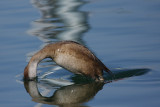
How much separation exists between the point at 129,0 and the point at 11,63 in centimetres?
482

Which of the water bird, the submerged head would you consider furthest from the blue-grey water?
the water bird

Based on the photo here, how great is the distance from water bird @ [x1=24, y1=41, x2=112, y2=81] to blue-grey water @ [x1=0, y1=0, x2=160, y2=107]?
0.68ft

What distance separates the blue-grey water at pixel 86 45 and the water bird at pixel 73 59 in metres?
0.21

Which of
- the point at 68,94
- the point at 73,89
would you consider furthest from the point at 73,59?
the point at 68,94

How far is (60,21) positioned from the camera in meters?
12.1

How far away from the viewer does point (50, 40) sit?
35.1 ft

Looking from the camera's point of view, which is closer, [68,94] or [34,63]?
[68,94]

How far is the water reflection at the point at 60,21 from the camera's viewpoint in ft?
36.3

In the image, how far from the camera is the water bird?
8414 millimetres

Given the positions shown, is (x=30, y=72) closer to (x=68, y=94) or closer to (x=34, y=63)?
(x=34, y=63)

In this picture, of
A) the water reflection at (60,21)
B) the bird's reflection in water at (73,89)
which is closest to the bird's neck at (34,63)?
the bird's reflection in water at (73,89)

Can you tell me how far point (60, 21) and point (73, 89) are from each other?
4028 mm

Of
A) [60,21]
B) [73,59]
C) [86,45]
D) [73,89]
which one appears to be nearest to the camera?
[73,89]

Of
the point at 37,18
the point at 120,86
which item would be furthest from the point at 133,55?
the point at 37,18
